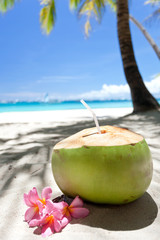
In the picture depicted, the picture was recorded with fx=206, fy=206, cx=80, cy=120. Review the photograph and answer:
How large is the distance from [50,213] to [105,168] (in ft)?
0.98

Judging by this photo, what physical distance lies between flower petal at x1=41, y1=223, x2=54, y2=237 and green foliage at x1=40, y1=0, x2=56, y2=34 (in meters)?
9.56

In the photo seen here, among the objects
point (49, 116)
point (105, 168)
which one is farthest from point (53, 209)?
point (49, 116)

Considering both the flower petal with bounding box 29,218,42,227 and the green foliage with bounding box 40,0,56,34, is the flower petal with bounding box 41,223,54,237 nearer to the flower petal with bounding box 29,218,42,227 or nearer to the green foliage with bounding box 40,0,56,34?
the flower petal with bounding box 29,218,42,227

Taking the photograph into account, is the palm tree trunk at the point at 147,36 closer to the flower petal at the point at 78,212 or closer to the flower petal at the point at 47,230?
the flower petal at the point at 78,212

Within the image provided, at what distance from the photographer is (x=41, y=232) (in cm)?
83

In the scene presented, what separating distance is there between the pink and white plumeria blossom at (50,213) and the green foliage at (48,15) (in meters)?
9.46

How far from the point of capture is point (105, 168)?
2.77 ft

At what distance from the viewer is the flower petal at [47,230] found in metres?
0.80

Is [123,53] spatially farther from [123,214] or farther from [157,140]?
[123,214]

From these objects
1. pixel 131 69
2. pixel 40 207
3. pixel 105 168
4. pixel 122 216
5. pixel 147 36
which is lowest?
pixel 122 216

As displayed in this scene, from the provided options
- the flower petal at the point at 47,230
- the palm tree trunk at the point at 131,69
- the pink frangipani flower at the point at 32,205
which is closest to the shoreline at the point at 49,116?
the palm tree trunk at the point at 131,69

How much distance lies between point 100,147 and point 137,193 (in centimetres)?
28

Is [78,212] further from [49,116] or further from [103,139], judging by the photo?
[49,116]

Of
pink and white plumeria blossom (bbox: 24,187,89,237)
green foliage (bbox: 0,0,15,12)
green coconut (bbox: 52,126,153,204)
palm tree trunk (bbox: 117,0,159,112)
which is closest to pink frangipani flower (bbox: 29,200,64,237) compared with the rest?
pink and white plumeria blossom (bbox: 24,187,89,237)
